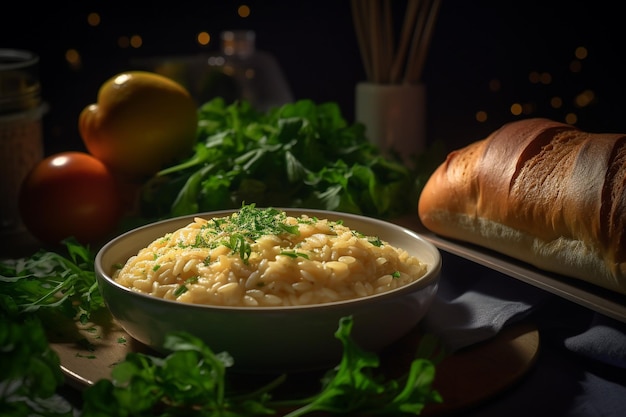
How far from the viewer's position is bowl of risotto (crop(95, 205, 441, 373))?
3.88 ft

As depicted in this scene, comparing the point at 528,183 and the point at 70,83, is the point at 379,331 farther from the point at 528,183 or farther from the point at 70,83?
the point at 70,83

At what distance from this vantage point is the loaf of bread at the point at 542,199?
1389 millimetres

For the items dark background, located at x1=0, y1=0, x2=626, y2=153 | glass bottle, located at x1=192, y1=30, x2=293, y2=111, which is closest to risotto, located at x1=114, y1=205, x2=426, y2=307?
dark background, located at x1=0, y1=0, x2=626, y2=153

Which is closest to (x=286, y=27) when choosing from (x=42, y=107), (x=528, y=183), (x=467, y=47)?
(x=467, y=47)

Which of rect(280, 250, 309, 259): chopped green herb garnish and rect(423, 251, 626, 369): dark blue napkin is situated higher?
rect(280, 250, 309, 259): chopped green herb garnish

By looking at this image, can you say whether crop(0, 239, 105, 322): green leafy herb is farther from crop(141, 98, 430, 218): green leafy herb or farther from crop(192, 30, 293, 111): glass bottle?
crop(192, 30, 293, 111): glass bottle

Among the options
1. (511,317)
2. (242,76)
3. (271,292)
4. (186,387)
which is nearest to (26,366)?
(186,387)

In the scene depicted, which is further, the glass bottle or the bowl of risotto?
the glass bottle

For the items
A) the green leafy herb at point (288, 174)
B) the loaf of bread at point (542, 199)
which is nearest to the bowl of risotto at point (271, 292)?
the loaf of bread at point (542, 199)

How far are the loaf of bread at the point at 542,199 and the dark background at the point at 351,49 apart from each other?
55 cm

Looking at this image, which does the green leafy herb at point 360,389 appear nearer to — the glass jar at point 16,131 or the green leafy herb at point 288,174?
the green leafy herb at point 288,174

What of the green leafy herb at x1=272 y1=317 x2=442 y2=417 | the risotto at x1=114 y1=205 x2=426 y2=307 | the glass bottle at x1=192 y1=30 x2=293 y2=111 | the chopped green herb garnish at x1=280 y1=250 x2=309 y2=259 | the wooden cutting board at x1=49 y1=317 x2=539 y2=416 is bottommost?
the wooden cutting board at x1=49 y1=317 x2=539 y2=416

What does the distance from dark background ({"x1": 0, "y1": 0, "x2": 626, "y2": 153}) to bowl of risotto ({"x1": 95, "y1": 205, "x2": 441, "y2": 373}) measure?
1046 millimetres

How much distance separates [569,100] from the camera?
7.34ft
